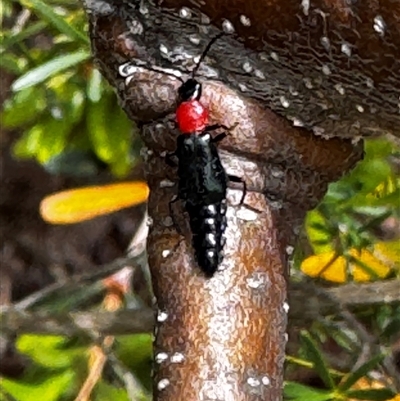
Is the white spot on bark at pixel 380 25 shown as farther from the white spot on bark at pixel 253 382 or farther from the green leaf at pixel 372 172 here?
the green leaf at pixel 372 172

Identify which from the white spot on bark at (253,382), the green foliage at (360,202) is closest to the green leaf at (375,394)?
the green foliage at (360,202)

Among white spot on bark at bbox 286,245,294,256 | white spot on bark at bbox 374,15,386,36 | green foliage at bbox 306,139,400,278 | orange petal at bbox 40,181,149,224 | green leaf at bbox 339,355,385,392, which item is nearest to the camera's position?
white spot on bark at bbox 374,15,386,36

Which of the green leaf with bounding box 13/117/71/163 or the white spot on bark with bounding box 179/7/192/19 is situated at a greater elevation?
the white spot on bark with bounding box 179/7/192/19

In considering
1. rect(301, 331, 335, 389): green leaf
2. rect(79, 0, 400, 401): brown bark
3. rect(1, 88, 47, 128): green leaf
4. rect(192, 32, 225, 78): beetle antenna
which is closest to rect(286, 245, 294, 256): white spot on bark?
rect(79, 0, 400, 401): brown bark

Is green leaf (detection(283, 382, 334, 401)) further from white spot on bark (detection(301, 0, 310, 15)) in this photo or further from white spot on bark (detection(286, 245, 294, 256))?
white spot on bark (detection(301, 0, 310, 15))

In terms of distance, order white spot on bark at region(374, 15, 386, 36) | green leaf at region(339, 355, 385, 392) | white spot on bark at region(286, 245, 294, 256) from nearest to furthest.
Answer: white spot on bark at region(374, 15, 386, 36), white spot on bark at region(286, 245, 294, 256), green leaf at region(339, 355, 385, 392)

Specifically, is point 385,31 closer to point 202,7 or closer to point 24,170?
point 202,7

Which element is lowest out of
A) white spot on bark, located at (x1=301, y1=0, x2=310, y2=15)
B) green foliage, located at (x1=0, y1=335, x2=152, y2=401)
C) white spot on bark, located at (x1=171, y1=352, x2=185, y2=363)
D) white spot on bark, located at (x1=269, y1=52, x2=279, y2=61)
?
green foliage, located at (x1=0, y1=335, x2=152, y2=401)
